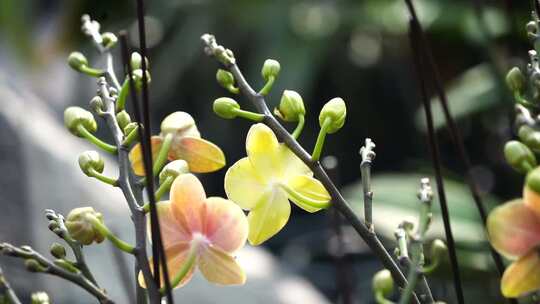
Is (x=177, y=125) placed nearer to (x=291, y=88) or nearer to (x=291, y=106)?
(x=291, y=106)

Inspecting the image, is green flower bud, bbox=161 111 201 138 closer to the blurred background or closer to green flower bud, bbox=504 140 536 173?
green flower bud, bbox=504 140 536 173

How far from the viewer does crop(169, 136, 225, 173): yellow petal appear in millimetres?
338

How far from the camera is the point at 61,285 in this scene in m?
1.14

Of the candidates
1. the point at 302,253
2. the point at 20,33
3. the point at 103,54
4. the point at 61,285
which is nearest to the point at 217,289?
the point at 61,285

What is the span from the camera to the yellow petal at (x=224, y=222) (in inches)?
12.6

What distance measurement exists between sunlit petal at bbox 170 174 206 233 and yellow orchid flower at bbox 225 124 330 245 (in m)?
0.02

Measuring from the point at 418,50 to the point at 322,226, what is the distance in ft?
4.75

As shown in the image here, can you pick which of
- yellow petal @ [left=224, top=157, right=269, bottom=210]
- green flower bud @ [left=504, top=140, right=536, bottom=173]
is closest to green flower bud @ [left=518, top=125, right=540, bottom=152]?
green flower bud @ [left=504, top=140, right=536, bottom=173]

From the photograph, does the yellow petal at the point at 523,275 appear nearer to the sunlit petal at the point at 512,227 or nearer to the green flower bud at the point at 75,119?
the sunlit petal at the point at 512,227

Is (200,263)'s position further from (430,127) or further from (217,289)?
(217,289)

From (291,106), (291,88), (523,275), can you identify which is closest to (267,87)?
(291,106)

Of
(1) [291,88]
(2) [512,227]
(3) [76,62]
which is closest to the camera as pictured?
(2) [512,227]

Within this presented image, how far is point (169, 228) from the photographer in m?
0.32

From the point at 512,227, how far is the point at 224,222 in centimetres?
10
